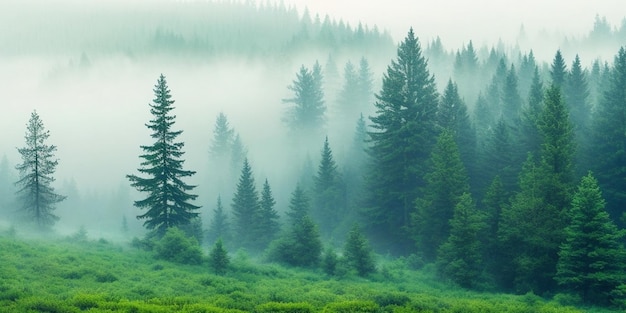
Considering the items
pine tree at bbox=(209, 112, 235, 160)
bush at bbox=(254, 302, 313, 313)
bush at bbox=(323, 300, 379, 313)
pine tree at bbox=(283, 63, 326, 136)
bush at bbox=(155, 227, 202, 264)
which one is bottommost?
bush at bbox=(323, 300, 379, 313)

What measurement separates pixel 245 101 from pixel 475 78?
60.4m

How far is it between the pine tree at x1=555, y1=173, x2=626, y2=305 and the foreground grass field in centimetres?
Answer: 178

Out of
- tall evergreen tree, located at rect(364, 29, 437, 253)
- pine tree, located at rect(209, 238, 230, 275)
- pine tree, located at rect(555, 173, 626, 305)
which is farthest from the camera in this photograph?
tall evergreen tree, located at rect(364, 29, 437, 253)

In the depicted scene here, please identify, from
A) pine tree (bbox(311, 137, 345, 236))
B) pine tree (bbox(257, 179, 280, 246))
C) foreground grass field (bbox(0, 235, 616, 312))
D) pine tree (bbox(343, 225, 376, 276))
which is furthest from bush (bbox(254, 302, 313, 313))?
pine tree (bbox(311, 137, 345, 236))

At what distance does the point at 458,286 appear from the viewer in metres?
32.2

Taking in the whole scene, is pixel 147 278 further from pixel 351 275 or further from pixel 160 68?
pixel 160 68

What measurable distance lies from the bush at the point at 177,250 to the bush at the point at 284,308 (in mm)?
13135

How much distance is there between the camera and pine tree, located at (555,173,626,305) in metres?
27.2

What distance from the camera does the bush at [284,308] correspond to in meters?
20.9

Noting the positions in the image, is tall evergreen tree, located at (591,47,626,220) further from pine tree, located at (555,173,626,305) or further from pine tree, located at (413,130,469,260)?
pine tree, located at (555,173,626,305)

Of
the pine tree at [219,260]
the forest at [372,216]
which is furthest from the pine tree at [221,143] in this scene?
the pine tree at [219,260]

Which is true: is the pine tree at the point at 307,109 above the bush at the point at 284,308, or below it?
above

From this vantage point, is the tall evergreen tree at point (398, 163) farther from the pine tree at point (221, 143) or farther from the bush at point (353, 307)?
the pine tree at point (221, 143)

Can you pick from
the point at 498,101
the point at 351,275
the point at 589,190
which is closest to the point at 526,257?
the point at 589,190
